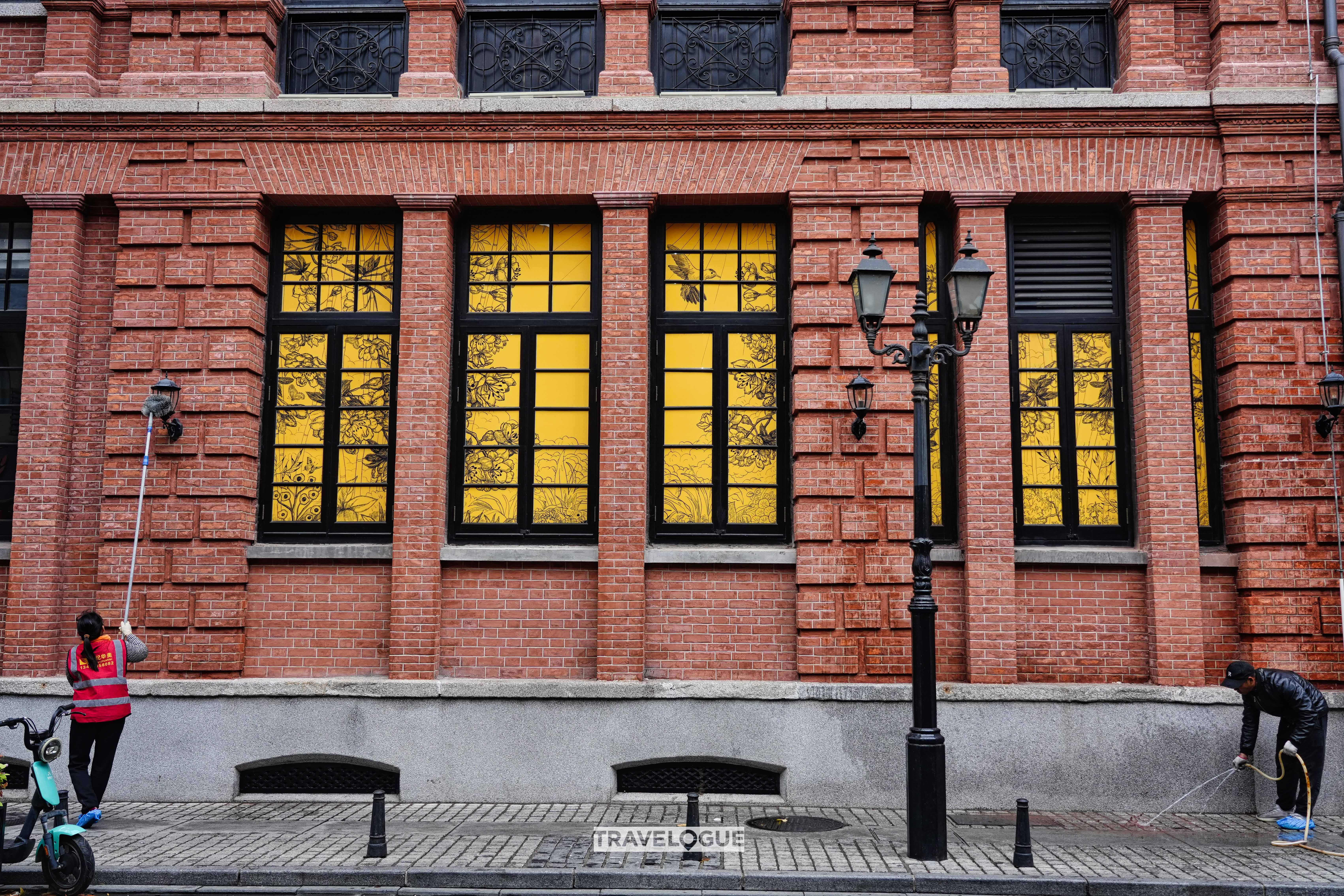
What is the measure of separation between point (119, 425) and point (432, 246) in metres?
4.03

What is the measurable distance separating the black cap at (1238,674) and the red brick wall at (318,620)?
8.53m

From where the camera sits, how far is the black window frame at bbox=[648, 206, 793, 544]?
1172 cm

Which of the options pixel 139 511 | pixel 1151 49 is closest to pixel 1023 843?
pixel 1151 49

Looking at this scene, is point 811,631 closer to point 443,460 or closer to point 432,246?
point 443,460

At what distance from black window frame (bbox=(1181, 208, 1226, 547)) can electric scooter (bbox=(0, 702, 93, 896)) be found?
37.0 ft

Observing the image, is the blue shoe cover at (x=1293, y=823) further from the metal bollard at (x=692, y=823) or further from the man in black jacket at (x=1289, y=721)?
the metal bollard at (x=692, y=823)

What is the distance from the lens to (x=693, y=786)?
11.0 meters

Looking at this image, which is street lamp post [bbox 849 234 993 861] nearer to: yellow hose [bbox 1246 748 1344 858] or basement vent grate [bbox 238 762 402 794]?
yellow hose [bbox 1246 748 1344 858]

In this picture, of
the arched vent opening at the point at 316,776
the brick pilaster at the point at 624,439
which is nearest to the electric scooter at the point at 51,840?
the arched vent opening at the point at 316,776

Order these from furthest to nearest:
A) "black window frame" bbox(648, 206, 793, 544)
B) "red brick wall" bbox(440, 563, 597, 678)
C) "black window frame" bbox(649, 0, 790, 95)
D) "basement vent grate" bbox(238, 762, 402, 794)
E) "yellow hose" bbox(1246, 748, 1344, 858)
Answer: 1. "black window frame" bbox(649, 0, 790, 95)
2. "black window frame" bbox(648, 206, 793, 544)
3. "red brick wall" bbox(440, 563, 597, 678)
4. "basement vent grate" bbox(238, 762, 402, 794)
5. "yellow hose" bbox(1246, 748, 1344, 858)

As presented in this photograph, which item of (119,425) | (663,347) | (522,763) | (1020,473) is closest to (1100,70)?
(1020,473)

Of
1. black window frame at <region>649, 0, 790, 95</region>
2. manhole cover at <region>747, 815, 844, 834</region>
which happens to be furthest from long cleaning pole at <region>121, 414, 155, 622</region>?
black window frame at <region>649, 0, 790, 95</region>

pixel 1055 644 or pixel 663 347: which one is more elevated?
pixel 663 347

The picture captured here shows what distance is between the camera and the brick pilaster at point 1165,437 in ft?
36.3
